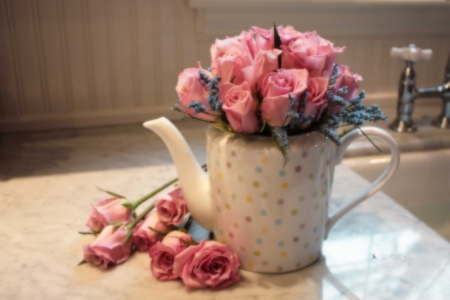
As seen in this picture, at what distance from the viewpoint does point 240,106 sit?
43 centimetres

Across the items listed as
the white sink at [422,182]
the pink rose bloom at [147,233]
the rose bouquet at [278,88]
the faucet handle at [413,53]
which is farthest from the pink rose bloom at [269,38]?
the faucet handle at [413,53]

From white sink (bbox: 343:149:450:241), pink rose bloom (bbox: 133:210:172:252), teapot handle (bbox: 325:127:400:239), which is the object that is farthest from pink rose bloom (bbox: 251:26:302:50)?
white sink (bbox: 343:149:450:241)

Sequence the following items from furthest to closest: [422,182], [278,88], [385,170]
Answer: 1. [422,182]
2. [385,170]
3. [278,88]

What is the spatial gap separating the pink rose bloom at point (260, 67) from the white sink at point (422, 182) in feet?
1.66

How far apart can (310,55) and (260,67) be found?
0.05 meters

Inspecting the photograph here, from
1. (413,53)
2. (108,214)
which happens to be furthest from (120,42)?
(413,53)

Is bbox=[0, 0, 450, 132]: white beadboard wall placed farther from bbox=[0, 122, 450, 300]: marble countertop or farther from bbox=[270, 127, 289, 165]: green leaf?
bbox=[270, 127, 289, 165]: green leaf

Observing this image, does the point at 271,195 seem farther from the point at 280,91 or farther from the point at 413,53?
the point at 413,53

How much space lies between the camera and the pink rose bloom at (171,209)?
0.56 m

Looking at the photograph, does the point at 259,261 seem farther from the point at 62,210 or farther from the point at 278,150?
the point at 62,210

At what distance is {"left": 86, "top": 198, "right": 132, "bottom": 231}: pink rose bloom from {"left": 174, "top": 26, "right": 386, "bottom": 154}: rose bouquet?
18 centimetres

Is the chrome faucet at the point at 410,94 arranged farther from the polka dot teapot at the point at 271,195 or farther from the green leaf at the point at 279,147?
the green leaf at the point at 279,147

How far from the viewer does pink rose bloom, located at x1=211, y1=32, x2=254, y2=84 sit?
17.8 inches

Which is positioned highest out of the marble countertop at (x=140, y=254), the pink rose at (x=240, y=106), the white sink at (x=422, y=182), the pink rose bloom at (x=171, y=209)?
the pink rose at (x=240, y=106)
